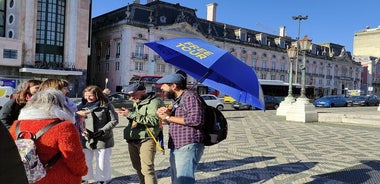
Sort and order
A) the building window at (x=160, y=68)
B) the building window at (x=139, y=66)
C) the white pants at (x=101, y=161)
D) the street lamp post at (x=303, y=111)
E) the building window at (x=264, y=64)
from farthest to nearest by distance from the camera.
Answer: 1. the building window at (x=264, y=64)
2. the building window at (x=160, y=68)
3. the building window at (x=139, y=66)
4. the street lamp post at (x=303, y=111)
5. the white pants at (x=101, y=161)

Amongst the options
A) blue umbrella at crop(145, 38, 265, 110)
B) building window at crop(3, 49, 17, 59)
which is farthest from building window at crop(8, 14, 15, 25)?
blue umbrella at crop(145, 38, 265, 110)

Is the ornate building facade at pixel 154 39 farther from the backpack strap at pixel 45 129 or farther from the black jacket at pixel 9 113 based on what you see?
the backpack strap at pixel 45 129

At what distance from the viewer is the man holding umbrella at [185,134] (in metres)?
3.64

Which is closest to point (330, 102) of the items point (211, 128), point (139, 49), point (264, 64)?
point (139, 49)

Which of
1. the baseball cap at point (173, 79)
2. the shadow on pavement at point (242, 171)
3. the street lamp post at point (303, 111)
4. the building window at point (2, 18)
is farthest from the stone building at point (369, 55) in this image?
the baseball cap at point (173, 79)

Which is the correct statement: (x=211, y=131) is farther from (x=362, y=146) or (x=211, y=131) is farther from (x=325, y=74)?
(x=325, y=74)

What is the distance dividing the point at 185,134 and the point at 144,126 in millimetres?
1193

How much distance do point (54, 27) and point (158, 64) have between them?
48.5 ft

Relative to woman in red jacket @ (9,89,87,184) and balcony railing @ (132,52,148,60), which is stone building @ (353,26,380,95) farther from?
woman in red jacket @ (9,89,87,184)

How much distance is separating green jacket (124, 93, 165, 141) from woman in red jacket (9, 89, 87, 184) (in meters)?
1.56

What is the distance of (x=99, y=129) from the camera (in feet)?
17.3

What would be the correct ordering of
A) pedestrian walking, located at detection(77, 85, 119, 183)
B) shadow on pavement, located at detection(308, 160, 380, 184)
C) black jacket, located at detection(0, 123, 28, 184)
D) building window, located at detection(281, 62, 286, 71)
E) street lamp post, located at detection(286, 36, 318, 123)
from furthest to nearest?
building window, located at detection(281, 62, 286, 71)
street lamp post, located at detection(286, 36, 318, 123)
shadow on pavement, located at detection(308, 160, 380, 184)
pedestrian walking, located at detection(77, 85, 119, 183)
black jacket, located at detection(0, 123, 28, 184)

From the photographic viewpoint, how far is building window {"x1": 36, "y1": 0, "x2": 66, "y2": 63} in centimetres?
4066

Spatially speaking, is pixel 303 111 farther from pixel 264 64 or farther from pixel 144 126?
pixel 264 64
